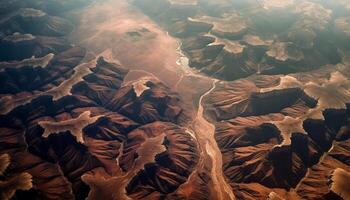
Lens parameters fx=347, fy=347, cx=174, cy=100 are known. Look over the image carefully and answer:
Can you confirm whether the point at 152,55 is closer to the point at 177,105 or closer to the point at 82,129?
the point at 177,105

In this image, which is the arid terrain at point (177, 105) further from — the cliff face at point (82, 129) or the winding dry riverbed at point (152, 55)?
the winding dry riverbed at point (152, 55)

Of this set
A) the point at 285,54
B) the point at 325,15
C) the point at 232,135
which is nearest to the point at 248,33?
the point at 285,54

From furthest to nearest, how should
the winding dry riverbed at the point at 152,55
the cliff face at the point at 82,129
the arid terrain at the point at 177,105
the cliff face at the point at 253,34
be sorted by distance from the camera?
the cliff face at the point at 253,34 < the winding dry riverbed at the point at 152,55 < the arid terrain at the point at 177,105 < the cliff face at the point at 82,129

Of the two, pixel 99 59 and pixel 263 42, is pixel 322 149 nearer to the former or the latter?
pixel 263 42

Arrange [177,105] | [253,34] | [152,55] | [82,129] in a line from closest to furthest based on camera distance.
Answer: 1. [82,129]
2. [177,105]
3. [152,55]
4. [253,34]

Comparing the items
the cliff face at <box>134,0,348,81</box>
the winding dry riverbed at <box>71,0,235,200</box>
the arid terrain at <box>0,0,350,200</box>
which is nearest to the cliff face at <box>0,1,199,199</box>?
the arid terrain at <box>0,0,350,200</box>

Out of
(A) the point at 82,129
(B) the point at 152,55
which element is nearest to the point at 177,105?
(A) the point at 82,129

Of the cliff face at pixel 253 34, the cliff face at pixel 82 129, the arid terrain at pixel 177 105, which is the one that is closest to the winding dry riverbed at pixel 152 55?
the arid terrain at pixel 177 105

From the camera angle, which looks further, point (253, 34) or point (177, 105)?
point (253, 34)

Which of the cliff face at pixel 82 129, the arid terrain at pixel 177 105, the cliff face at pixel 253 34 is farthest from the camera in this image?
the cliff face at pixel 253 34
